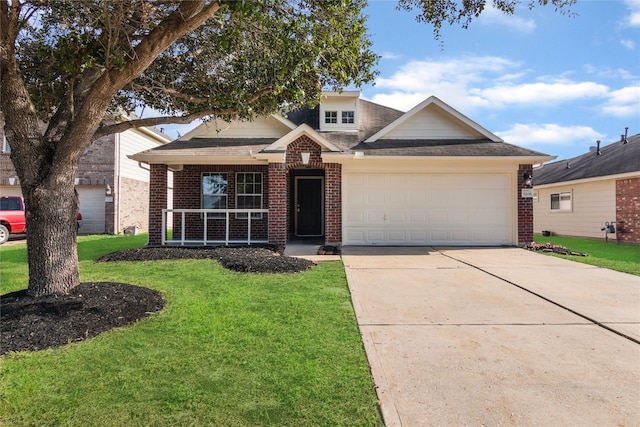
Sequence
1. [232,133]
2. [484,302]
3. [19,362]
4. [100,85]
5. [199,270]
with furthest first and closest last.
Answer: [232,133]
[199,270]
[484,302]
[100,85]
[19,362]

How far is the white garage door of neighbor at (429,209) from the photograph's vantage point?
11.8 m

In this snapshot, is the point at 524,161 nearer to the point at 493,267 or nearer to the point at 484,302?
the point at 493,267

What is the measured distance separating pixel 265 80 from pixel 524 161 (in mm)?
8766

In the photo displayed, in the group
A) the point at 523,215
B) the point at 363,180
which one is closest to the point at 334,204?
the point at 363,180

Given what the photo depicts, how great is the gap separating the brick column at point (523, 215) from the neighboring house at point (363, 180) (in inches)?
1.2

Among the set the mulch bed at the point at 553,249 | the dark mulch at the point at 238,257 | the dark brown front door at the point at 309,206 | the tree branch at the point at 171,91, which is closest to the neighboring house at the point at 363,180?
the mulch bed at the point at 553,249

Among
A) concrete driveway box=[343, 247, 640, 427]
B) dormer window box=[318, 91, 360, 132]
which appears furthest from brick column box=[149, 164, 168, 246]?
concrete driveway box=[343, 247, 640, 427]

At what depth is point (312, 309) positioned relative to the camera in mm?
4953

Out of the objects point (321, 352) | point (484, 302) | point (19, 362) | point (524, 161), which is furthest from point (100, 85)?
point (524, 161)

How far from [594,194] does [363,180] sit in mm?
10602

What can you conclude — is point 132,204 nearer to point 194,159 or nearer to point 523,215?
point 194,159

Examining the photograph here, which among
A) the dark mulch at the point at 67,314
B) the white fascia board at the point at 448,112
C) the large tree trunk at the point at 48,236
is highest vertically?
the white fascia board at the point at 448,112

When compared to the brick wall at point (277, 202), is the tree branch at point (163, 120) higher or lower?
higher

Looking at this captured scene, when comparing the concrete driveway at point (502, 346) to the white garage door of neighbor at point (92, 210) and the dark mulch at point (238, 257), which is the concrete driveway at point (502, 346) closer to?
the dark mulch at point (238, 257)
